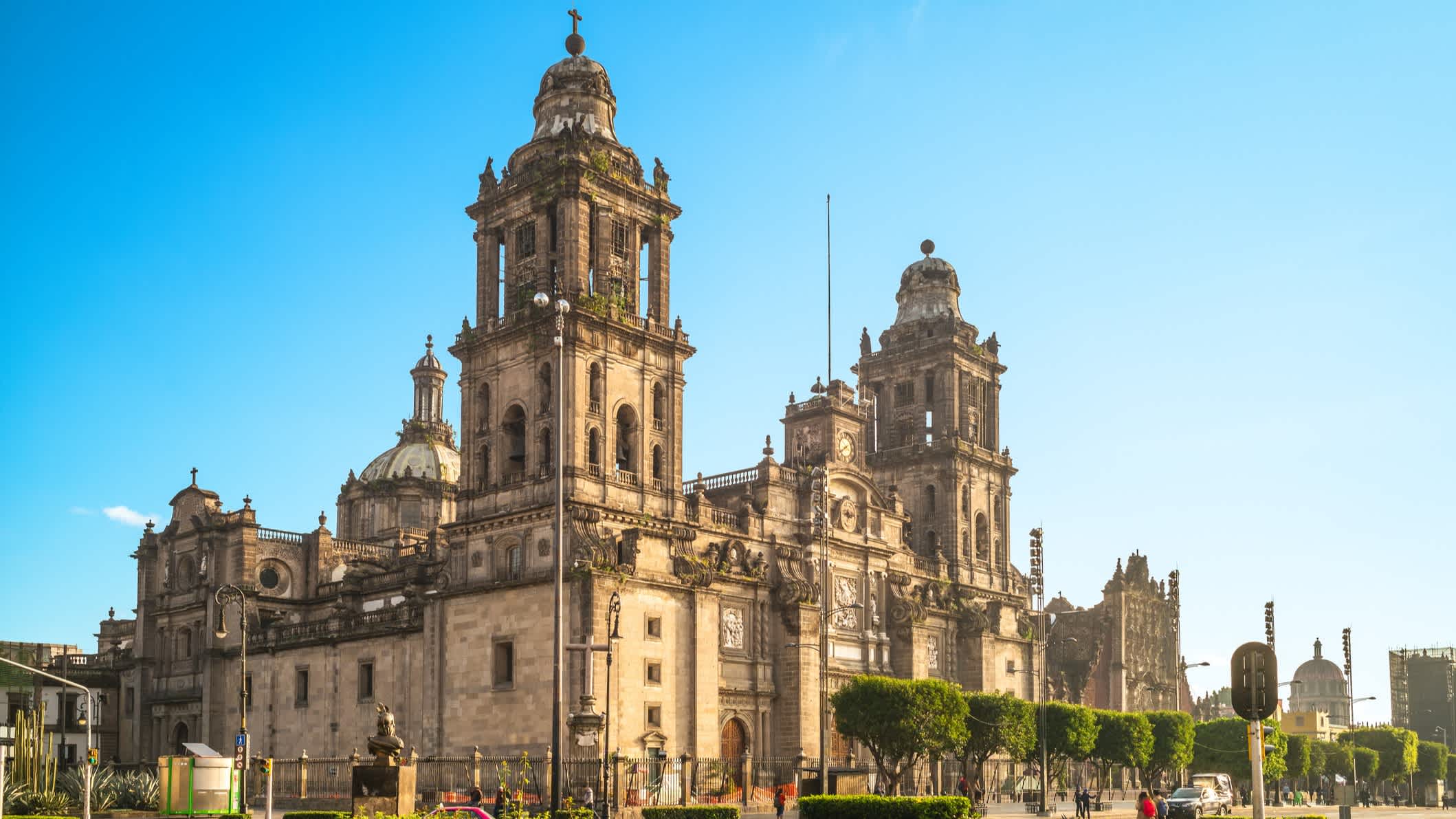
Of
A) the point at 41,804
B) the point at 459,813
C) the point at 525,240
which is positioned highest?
the point at 525,240

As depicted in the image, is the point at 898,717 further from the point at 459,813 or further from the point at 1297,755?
the point at 1297,755

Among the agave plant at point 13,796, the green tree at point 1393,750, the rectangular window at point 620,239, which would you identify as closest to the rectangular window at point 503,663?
the rectangular window at point 620,239

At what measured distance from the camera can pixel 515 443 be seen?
212ft

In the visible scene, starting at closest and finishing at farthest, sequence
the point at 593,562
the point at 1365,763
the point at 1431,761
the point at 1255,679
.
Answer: the point at 1255,679 → the point at 593,562 → the point at 1365,763 → the point at 1431,761

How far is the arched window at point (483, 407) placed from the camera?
214 feet

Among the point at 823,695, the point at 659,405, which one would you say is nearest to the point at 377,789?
the point at 823,695

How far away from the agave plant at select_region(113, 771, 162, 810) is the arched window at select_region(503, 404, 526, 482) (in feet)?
65.0

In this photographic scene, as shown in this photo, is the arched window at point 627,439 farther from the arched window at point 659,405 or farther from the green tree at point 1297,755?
the green tree at point 1297,755

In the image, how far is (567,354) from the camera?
61.5 metres

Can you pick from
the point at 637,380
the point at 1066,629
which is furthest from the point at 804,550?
the point at 1066,629

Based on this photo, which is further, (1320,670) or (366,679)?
(1320,670)

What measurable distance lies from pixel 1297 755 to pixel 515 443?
Answer: 54986 millimetres

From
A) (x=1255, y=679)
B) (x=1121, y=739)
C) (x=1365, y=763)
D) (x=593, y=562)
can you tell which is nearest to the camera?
(x=1255, y=679)

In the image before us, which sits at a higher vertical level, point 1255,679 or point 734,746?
point 1255,679
